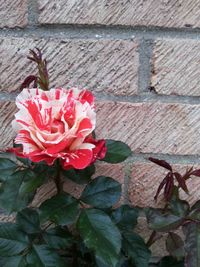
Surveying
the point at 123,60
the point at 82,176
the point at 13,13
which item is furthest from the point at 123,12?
the point at 82,176

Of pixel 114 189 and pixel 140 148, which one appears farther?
pixel 140 148

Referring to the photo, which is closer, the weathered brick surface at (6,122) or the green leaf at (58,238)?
the green leaf at (58,238)

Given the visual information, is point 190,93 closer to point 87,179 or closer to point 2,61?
point 87,179

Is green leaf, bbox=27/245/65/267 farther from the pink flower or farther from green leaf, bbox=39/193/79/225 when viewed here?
the pink flower

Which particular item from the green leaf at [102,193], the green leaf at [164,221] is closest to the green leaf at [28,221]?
the green leaf at [102,193]

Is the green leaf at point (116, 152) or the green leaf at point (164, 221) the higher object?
the green leaf at point (116, 152)

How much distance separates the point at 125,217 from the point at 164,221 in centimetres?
14

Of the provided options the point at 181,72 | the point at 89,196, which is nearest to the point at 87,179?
the point at 89,196

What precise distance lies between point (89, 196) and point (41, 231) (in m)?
0.12

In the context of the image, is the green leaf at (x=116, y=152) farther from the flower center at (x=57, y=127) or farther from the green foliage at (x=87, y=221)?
the flower center at (x=57, y=127)

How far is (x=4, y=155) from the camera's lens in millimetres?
898

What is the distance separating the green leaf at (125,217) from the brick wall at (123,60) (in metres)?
0.13

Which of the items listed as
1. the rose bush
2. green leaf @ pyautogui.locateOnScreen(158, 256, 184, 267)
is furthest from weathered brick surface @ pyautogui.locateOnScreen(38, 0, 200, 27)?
green leaf @ pyautogui.locateOnScreen(158, 256, 184, 267)

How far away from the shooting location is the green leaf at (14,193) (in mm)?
742
